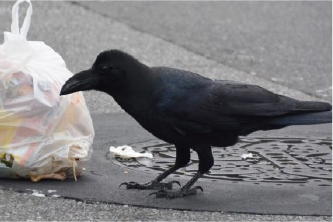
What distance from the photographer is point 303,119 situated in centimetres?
489

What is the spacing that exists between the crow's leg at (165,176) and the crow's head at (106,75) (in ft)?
1.64

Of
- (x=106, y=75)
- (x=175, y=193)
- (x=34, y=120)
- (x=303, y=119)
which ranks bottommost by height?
(x=175, y=193)

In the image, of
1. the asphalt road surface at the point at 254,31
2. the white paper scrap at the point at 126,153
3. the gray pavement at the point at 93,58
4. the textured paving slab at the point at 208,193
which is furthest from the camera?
the asphalt road surface at the point at 254,31

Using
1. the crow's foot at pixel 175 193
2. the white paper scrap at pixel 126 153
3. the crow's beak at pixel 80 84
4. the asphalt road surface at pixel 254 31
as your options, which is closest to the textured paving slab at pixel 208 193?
the crow's foot at pixel 175 193

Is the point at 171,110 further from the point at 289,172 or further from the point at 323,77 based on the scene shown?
the point at 323,77

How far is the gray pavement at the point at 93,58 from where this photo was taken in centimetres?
445

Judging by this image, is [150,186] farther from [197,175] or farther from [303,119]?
[303,119]

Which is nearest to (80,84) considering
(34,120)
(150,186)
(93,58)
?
(34,120)

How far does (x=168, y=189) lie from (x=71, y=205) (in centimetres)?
57

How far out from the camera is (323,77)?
810 cm

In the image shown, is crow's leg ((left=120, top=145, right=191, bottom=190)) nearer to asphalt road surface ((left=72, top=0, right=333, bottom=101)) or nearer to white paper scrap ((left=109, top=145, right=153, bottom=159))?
white paper scrap ((left=109, top=145, right=153, bottom=159))

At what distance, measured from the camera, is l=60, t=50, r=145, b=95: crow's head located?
15.3 feet

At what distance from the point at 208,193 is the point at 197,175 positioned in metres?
0.13

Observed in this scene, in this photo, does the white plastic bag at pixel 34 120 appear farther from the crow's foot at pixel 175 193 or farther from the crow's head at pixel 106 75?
the crow's foot at pixel 175 193
